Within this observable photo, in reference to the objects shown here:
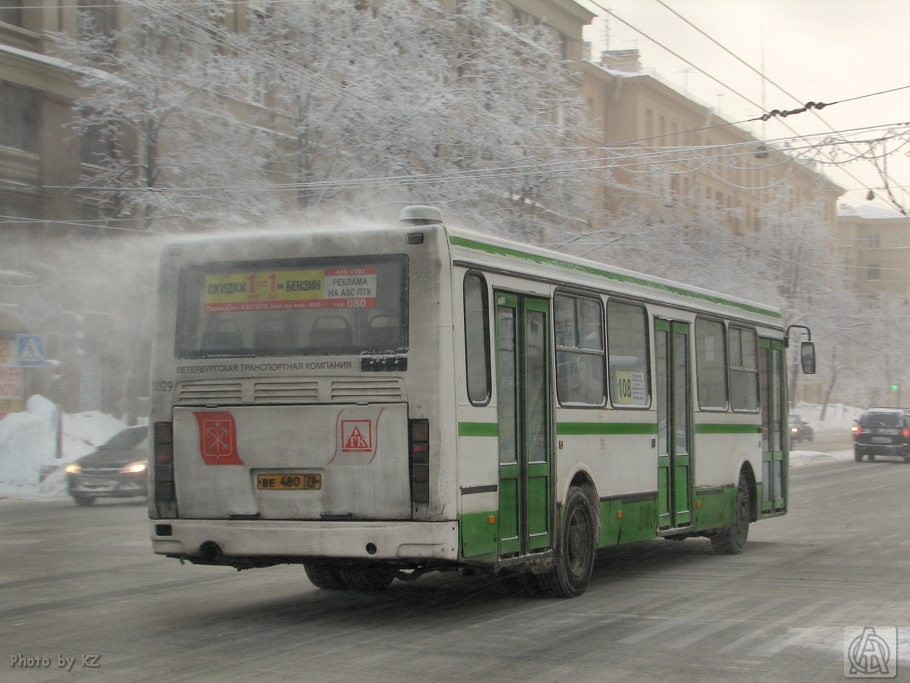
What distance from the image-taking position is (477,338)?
30.6ft

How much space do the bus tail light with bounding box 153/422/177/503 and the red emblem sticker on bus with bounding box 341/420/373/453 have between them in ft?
4.57

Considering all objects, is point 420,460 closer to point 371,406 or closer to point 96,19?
point 371,406

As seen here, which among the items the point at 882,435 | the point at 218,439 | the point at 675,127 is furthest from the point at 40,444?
the point at 675,127

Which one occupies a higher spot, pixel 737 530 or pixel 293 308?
pixel 293 308

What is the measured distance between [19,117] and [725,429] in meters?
23.7

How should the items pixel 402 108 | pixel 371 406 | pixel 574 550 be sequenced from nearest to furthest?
pixel 371 406 < pixel 574 550 < pixel 402 108

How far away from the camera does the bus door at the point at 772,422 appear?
16.1 metres

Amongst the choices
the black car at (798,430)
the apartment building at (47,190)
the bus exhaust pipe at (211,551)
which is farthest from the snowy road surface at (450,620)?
the black car at (798,430)

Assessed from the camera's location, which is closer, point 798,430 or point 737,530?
point 737,530

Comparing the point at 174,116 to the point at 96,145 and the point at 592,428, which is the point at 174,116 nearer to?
the point at 96,145

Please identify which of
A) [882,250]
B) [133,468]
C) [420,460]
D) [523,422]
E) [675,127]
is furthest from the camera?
[882,250]

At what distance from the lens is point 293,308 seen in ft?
30.3

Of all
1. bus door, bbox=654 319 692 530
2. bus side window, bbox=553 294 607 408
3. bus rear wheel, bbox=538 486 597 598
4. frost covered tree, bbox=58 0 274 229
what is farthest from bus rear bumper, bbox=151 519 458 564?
frost covered tree, bbox=58 0 274 229

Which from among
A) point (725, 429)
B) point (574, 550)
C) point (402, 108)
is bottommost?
point (574, 550)
